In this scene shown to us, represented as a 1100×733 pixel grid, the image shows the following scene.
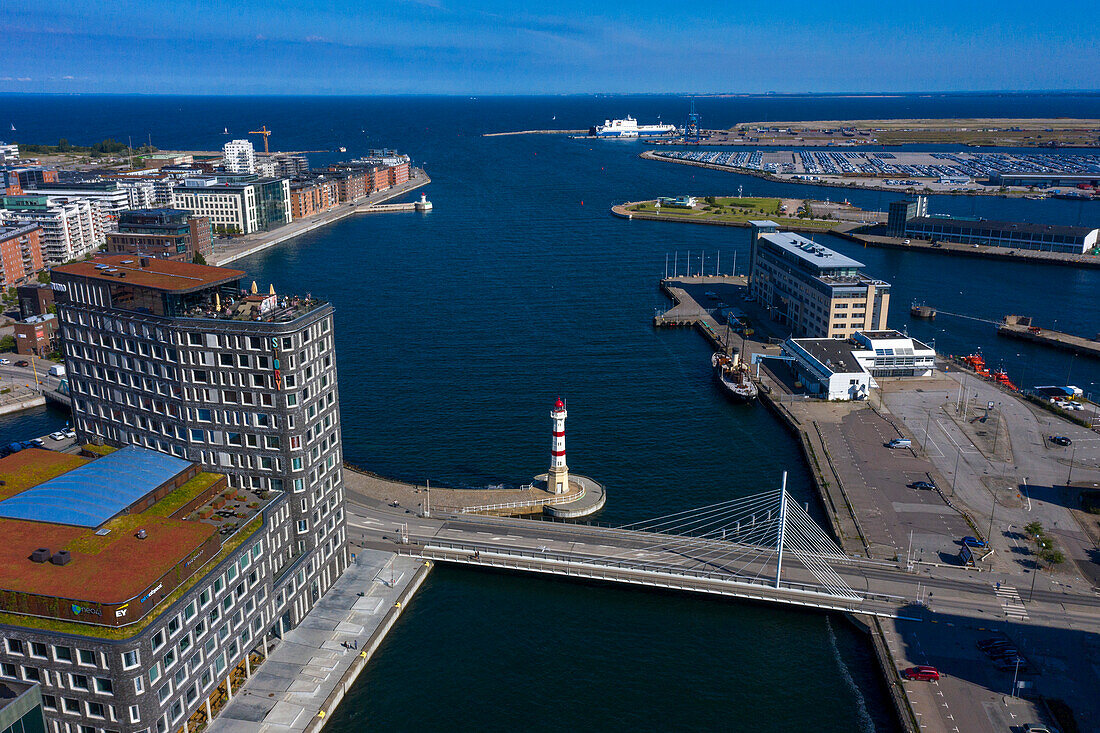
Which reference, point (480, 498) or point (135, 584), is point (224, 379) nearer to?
point (135, 584)

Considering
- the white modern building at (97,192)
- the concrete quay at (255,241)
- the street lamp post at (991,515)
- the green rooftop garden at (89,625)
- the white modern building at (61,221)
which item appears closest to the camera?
the green rooftop garden at (89,625)

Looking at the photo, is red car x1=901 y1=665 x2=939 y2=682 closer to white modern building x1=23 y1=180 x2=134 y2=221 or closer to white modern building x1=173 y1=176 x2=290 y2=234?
white modern building x1=173 y1=176 x2=290 y2=234

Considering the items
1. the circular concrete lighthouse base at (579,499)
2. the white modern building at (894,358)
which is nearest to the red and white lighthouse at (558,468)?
the circular concrete lighthouse base at (579,499)

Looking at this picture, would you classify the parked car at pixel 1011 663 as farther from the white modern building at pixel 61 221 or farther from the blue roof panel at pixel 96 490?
the white modern building at pixel 61 221

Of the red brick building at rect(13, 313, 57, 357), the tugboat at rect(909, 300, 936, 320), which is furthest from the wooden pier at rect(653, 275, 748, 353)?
the red brick building at rect(13, 313, 57, 357)

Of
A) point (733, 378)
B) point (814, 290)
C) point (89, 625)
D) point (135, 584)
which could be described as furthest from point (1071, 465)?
point (89, 625)
